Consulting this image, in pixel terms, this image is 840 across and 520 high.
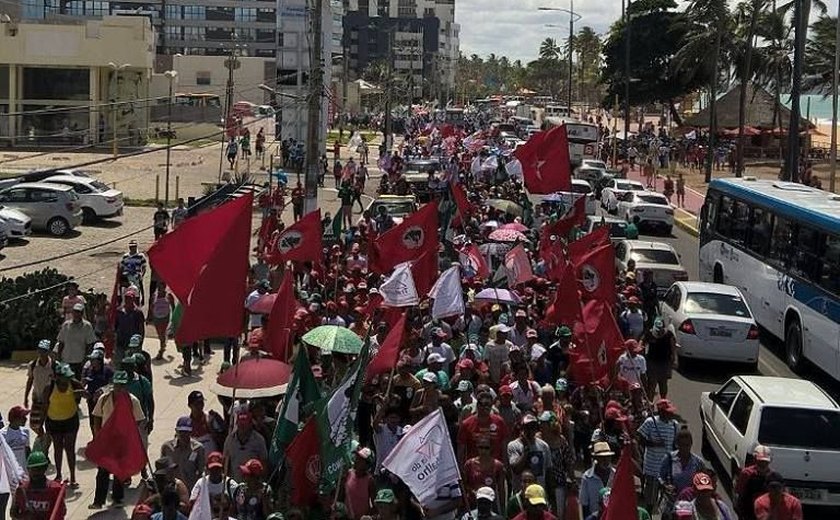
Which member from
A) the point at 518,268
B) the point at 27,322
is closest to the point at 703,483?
the point at 518,268

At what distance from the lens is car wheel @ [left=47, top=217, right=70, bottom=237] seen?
99.6 ft

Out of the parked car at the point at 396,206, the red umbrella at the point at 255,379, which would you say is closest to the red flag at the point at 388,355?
the red umbrella at the point at 255,379

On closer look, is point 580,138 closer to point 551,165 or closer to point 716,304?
point 551,165

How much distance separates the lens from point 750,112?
70.1 meters

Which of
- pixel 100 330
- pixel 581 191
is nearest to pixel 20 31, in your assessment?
pixel 581 191

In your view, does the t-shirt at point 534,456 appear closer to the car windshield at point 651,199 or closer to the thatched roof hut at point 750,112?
the car windshield at point 651,199

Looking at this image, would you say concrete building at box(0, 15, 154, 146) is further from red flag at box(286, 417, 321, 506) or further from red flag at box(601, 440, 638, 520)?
red flag at box(601, 440, 638, 520)

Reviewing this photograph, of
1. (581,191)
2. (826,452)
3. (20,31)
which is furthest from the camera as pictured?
(20,31)

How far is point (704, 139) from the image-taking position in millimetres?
66000

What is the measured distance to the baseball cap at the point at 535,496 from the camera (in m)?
7.87

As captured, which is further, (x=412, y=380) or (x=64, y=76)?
(x=64, y=76)

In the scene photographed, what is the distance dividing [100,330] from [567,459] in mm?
8090

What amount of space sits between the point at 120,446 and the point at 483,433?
9.71 feet

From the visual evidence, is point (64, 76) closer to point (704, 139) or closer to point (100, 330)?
point (704, 139)
